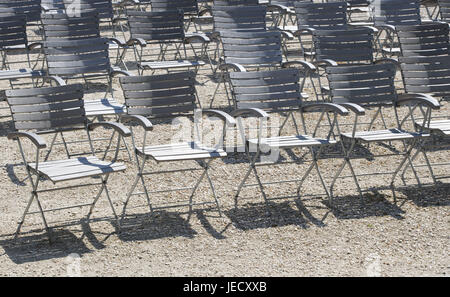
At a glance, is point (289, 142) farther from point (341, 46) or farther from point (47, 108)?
point (341, 46)

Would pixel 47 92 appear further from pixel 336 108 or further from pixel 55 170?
pixel 336 108

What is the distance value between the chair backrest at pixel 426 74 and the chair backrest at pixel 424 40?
118 cm

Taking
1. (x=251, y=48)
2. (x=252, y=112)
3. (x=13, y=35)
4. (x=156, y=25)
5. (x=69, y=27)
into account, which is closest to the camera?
(x=252, y=112)

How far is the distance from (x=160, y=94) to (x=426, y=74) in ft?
9.13

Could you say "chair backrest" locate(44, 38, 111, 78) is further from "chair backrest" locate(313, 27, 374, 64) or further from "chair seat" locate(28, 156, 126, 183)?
"chair seat" locate(28, 156, 126, 183)

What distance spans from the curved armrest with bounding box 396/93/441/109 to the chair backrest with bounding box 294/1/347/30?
403 centimetres

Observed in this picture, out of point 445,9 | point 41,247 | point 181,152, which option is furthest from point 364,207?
point 445,9

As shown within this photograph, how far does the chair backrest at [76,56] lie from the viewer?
381 inches

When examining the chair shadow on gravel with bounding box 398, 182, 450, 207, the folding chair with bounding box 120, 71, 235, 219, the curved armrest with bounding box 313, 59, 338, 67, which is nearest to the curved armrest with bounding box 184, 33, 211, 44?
the curved armrest with bounding box 313, 59, 338, 67

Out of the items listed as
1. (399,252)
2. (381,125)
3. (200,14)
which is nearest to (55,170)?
(399,252)

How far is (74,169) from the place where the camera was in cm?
669

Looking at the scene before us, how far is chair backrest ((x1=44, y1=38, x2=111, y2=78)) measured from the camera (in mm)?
9672

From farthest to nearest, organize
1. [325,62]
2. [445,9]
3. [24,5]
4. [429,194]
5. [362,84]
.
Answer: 1. [24,5]
2. [445,9]
3. [325,62]
4. [362,84]
5. [429,194]

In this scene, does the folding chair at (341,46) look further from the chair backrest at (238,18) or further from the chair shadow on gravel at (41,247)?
the chair shadow on gravel at (41,247)
